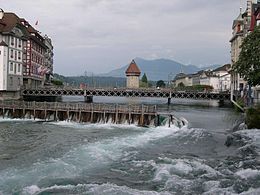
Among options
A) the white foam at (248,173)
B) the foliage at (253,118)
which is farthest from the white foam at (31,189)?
the foliage at (253,118)

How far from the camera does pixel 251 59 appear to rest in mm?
47719

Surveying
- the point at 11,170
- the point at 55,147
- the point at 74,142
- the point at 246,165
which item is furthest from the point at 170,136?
the point at 11,170

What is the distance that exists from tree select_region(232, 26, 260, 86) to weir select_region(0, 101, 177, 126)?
10904 mm

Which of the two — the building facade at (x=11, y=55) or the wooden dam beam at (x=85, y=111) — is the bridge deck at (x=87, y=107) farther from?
the building facade at (x=11, y=55)

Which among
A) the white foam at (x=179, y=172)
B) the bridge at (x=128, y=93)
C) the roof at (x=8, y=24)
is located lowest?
the white foam at (x=179, y=172)

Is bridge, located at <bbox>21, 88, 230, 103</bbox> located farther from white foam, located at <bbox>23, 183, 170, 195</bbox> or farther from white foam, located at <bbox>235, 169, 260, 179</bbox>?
white foam, located at <bbox>23, 183, 170, 195</bbox>

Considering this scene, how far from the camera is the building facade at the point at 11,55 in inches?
2963

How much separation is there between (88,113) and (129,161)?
27254 mm

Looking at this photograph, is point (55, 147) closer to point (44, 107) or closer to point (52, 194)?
point (52, 194)

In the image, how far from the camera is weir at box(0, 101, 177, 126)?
4895 centimetres

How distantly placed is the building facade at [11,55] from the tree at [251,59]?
45.1 meters

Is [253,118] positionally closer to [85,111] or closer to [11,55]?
[85,111]

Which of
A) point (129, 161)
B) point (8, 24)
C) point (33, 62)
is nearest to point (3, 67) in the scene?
point (8, 24)

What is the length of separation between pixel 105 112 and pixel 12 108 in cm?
1424
